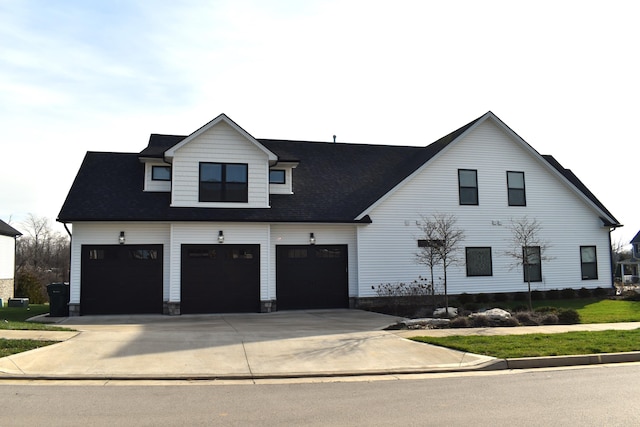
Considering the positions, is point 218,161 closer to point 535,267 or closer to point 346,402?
point 535,267

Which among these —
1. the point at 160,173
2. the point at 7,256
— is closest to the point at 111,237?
the point at 160,173

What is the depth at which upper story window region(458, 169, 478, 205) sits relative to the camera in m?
24.5

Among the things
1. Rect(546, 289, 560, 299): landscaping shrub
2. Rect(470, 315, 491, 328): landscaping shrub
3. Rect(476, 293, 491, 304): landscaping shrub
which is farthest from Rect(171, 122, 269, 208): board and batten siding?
Rect(546, 289, 560, 299): landscaping shrub

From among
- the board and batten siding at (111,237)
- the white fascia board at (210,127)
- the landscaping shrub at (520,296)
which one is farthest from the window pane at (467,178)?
the board and batten siding at (111,237)

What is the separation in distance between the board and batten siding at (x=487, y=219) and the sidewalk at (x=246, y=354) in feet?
22.2

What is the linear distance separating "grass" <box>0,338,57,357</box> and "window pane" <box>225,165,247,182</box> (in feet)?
34.3

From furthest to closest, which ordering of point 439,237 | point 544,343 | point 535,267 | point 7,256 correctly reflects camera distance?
point 7,256 < point 535,267 < point 439,237 < point 544,343

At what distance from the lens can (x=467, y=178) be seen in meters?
24.7

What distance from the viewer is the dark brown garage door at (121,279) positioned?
66.0 feet

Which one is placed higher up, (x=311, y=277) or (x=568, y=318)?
(x=311, y=277)

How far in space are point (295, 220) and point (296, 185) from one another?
2.97 metres

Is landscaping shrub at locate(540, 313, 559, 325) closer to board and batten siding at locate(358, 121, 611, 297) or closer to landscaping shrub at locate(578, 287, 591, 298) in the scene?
board and batten siding at locate(358, 121, 611, 297)

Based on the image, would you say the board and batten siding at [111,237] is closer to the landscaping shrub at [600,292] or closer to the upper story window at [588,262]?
the upper story window at [588,262]

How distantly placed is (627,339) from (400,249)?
1075cm
